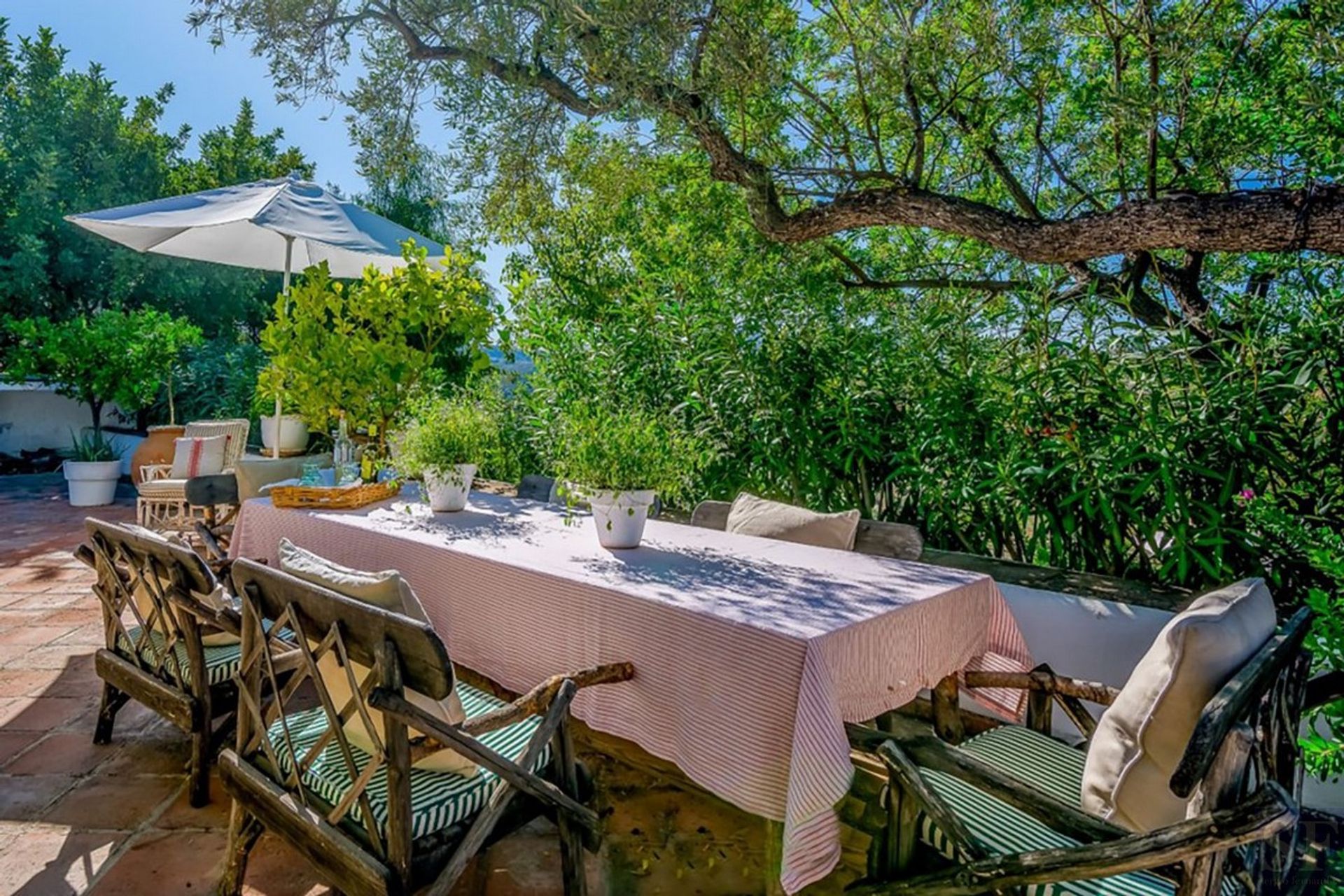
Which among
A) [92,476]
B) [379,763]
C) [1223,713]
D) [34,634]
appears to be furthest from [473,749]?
[92,476]

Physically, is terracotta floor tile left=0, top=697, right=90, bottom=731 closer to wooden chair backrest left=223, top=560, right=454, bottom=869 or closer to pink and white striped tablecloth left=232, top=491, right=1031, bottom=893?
pink and white striped tablecloth left=232, top=491, right=1031, bottom=893

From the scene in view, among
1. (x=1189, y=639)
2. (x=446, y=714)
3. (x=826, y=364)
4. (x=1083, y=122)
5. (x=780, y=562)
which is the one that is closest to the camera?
(x=1189, y=639)

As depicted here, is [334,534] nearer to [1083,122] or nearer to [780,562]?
[780,562]

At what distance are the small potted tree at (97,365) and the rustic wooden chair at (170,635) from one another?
6.73 m

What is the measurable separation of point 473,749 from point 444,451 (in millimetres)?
1692

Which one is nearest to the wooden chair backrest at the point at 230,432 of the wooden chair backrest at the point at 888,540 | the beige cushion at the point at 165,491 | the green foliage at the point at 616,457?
the beige cushion at the point at 165,491

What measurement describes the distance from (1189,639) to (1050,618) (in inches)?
47.1

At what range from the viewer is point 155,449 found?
25.2 ft

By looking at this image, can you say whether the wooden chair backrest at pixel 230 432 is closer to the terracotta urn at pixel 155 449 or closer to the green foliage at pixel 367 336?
the terracotta urn at pixel 155 449

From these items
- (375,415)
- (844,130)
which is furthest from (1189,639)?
(844,130)

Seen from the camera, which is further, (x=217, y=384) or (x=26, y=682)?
(x=217, y=384)

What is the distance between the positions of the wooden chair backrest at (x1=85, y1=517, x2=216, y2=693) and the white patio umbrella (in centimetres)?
171

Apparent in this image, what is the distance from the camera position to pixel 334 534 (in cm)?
270

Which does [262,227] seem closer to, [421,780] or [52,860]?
[52,860]
